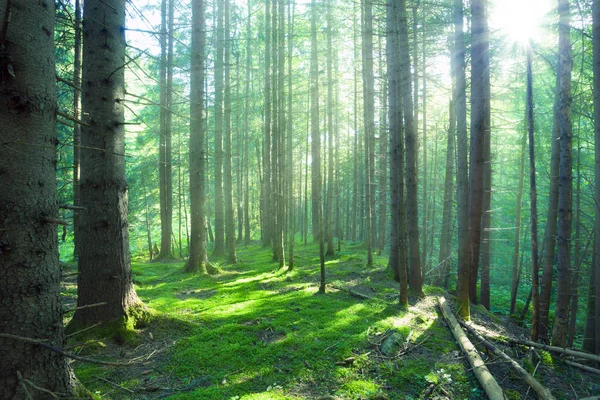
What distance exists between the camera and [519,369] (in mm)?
4043

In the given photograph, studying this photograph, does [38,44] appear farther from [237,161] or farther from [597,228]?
[237,161]

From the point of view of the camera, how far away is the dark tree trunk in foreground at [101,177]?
3854 mm

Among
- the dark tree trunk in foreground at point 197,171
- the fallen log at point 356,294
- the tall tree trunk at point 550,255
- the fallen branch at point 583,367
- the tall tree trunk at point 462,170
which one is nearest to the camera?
the fallen branch at point 583,367

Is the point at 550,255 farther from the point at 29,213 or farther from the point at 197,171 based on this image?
the point at 197,171

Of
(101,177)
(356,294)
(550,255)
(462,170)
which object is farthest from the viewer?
(462,170)

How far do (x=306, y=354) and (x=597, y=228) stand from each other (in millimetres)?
6291

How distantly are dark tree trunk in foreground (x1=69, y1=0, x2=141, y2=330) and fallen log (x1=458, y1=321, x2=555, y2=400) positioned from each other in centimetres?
507

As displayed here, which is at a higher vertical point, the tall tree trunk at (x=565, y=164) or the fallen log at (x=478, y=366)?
the tall tree trunk at (x=565, y=164)

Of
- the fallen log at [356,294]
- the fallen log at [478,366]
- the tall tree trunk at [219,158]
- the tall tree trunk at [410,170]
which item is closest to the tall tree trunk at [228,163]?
the tall tree trunk at [219,158]

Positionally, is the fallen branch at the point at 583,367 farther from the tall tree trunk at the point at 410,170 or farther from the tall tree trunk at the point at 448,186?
the tall tree trunk at the point at 448,186

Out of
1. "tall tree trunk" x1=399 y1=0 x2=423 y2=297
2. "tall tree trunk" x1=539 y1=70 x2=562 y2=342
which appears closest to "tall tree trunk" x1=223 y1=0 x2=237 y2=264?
"tall tree trunk" x1=399 y1=0 x2=423 y2=297

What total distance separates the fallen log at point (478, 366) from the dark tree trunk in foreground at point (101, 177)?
4.46m

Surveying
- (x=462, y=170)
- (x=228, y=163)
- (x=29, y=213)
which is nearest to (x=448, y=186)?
(x=462, y=170)

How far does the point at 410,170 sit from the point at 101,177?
6446mm
